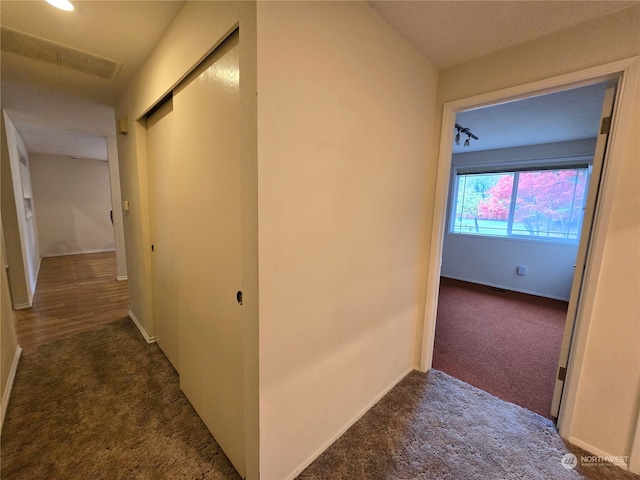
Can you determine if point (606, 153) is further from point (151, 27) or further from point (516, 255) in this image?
point (516, 255)

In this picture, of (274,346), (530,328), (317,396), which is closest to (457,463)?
(317,396)

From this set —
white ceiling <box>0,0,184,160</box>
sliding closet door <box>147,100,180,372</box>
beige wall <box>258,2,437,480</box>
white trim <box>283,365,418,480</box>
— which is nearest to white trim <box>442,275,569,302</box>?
white trim <box>283,365,418,480</box>

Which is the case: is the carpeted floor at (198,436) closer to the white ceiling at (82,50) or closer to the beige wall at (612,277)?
the beige wall at (612,277)

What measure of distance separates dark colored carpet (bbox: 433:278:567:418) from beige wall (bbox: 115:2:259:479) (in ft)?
6.11

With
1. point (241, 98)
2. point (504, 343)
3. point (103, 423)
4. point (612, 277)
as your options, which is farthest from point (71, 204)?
point (612, 277)

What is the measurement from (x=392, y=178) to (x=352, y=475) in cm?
167

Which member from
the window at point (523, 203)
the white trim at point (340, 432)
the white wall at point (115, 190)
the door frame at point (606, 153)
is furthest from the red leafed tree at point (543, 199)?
the white wall at point (115, 190)

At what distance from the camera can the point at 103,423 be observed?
64.1 inches

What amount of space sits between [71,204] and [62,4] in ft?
22.1

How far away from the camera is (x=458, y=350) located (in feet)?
8.43

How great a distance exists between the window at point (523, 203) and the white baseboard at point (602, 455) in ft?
11.6

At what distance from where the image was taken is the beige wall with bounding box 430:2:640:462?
1.34 metres

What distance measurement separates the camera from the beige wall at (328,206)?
1.06 meters

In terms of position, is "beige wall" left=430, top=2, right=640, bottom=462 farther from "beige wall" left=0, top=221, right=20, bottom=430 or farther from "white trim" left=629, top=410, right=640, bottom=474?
"beige wall" left=0, top=221, right=20, bottom=430
